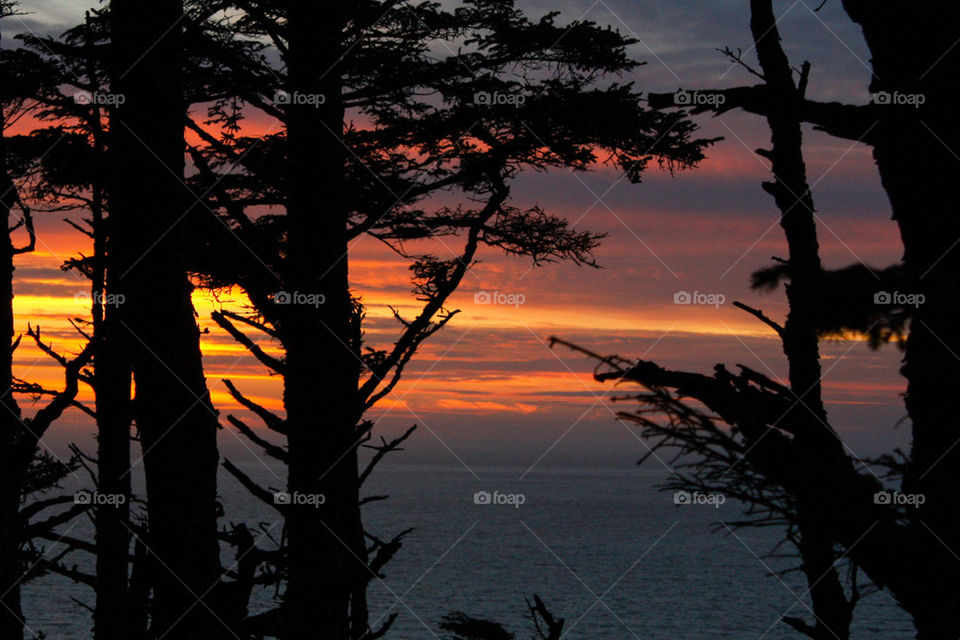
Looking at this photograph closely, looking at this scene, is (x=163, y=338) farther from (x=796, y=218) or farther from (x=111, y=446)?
(x=111, y=446)

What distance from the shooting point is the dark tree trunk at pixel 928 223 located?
7.43 feet

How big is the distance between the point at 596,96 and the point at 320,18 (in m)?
4.86

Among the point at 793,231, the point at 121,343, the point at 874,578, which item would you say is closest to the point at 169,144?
the point at 874,578

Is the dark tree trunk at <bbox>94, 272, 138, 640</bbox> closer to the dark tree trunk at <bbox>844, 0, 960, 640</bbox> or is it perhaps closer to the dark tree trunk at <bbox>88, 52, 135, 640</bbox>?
the dark tree trunk at <bbox>88, 52, 135, 640</bbox>

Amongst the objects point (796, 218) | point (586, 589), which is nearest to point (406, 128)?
point (796, 218)

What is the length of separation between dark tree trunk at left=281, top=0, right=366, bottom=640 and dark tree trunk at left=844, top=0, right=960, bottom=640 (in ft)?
9.05

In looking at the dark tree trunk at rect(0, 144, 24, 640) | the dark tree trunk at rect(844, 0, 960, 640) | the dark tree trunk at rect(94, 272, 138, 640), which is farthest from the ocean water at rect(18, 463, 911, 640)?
the dark tree trunk at rect(844, 0, 960, 640)

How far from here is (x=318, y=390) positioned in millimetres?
4484

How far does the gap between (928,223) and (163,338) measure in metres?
3.41

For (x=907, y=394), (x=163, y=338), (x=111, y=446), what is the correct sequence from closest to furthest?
(x=907, y=394)
(x=163, y=338)
(x=111, y=446)

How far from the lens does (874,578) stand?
2277mm

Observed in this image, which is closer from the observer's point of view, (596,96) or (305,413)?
(305,413)

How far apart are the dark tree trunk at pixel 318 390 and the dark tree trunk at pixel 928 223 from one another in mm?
2758

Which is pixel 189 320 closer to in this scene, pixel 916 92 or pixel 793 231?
pixel 916 92
